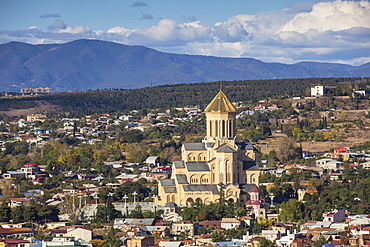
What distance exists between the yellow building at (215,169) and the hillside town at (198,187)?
0.26 ft

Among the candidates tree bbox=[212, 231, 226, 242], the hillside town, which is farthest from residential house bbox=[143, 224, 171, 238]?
tree bbox=[212, 231, 226, 242]

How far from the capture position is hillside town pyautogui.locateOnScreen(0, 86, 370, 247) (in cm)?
6384

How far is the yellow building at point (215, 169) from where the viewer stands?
250 ft

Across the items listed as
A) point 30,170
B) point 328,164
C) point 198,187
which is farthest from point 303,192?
point 30,170

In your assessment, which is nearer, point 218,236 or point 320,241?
point 320,241

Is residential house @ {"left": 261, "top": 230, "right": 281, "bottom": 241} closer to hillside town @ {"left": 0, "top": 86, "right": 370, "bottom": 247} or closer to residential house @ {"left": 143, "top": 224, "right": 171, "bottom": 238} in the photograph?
hillside town @ {"left": 0, "top": 86, "right": 370, "bottom": 247}

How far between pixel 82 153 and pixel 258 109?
1518 inches

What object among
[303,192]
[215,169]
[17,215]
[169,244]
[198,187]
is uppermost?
[215,169]

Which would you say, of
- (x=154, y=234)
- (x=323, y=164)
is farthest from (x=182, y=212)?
(x=323, y=164)

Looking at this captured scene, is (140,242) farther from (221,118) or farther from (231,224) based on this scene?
(221,118)

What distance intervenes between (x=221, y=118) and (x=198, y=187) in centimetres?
576

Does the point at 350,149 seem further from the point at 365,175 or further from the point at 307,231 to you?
the point at 307,231

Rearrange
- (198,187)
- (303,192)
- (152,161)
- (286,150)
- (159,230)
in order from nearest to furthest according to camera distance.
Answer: (159,230)
(198,187)
(303,192)
(152,161)
(286,150)

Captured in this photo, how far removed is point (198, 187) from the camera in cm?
7656
